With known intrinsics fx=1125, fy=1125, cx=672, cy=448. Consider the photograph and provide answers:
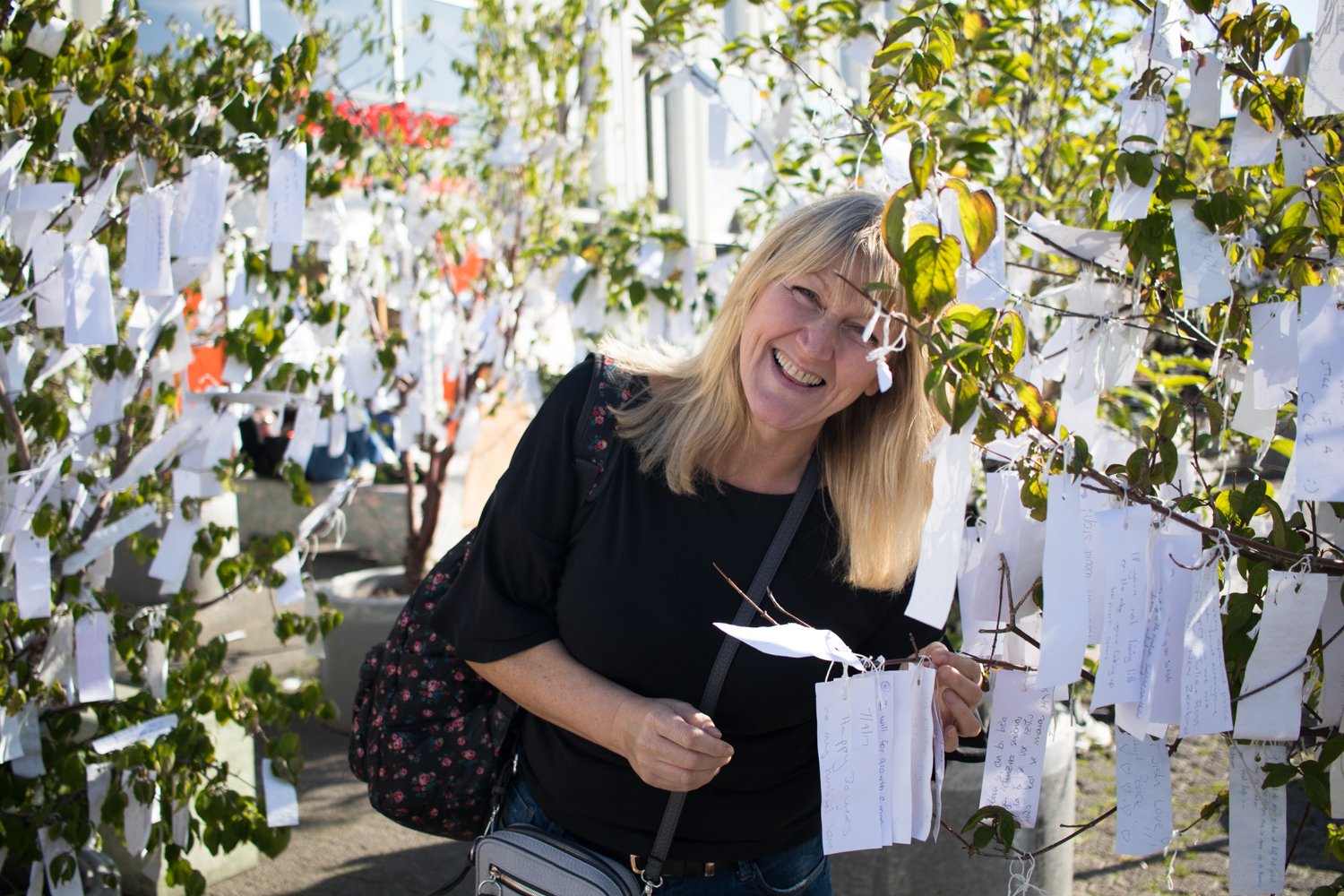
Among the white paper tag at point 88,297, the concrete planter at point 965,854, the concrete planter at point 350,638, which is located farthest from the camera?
the concrete planter at point 350,638

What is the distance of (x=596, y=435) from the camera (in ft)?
5.81

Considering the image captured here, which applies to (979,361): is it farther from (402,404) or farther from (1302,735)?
(402,404)

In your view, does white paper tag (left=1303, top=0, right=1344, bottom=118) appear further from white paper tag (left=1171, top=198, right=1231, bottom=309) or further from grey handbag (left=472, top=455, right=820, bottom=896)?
grey handbag (left=472, top=455, right=820, bottom=896)

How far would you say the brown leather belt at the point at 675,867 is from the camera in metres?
1.74

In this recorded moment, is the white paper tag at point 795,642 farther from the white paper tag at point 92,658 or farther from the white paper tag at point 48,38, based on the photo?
the white paper tag at point 48,38

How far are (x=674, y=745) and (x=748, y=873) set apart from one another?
37 centimetres

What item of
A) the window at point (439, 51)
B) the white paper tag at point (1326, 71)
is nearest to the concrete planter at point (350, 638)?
the white paper tag at point (1326, 71)

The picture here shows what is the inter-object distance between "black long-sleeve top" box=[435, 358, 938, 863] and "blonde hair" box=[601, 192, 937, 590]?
0.05m

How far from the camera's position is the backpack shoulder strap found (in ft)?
5.75

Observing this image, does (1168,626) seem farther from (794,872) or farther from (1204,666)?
(794,872)

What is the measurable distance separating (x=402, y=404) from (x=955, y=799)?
3.15 m

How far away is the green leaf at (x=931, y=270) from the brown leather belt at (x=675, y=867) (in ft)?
3.36

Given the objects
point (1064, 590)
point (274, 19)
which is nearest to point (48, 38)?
point (1064, 590)

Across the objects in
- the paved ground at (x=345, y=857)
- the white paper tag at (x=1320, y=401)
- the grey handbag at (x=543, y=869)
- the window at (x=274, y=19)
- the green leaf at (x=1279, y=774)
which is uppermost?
the window at (x=274, y=19)
